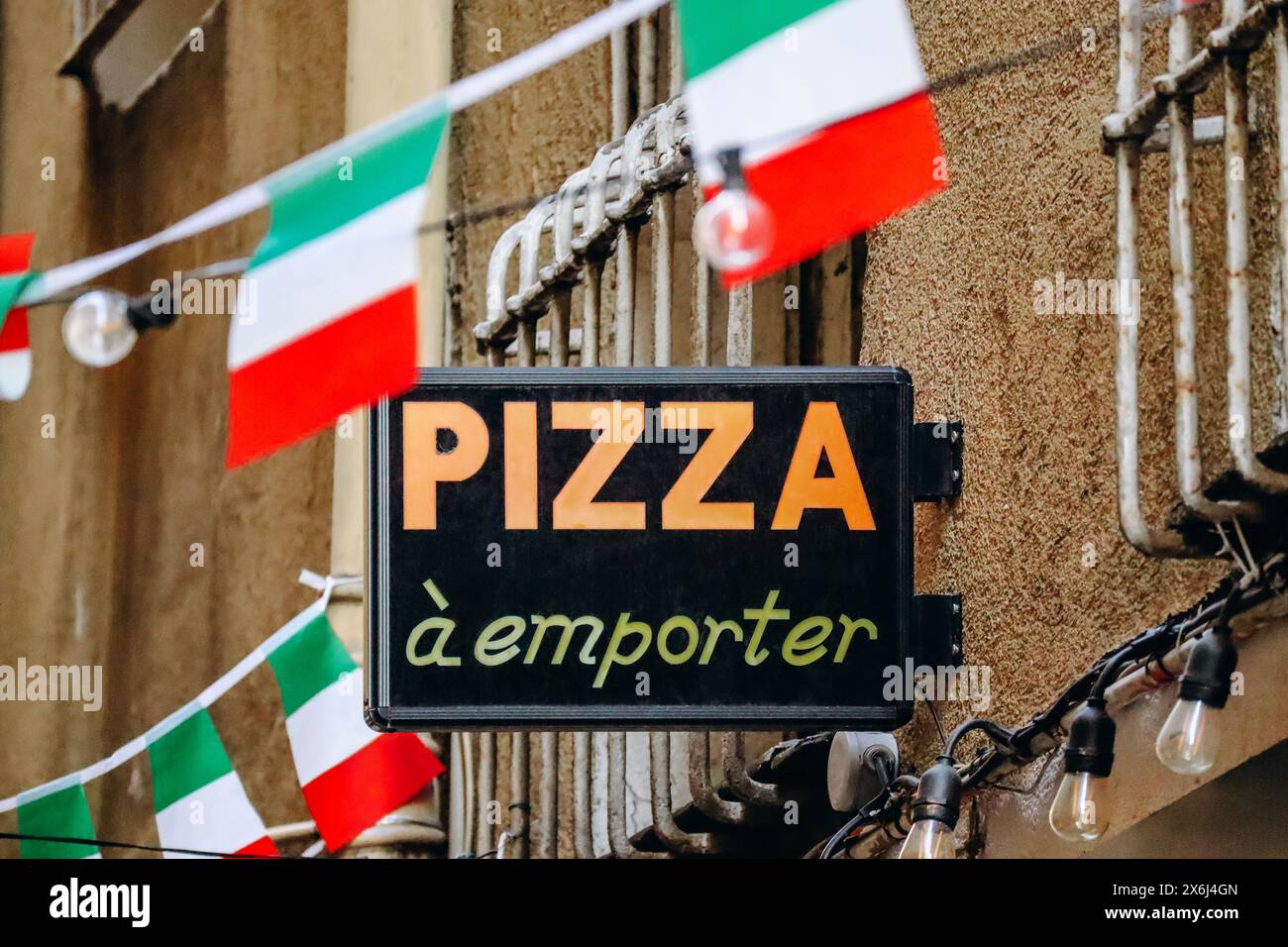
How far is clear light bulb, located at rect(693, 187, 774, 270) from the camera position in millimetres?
3305

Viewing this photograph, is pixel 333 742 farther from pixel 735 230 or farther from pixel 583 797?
pixel 735 230

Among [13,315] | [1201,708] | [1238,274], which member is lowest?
[1201,708]

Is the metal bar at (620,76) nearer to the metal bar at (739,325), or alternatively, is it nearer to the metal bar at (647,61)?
the metal bar at (647,61)

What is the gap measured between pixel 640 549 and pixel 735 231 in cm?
80

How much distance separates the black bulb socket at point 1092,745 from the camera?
337 cm

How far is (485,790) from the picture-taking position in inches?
229

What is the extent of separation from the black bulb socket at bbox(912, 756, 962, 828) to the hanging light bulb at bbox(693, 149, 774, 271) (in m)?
0.99

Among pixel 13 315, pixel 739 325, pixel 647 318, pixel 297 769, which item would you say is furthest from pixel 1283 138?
pixel 297 769

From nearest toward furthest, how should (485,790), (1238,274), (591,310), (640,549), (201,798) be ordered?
(1238,274) < (640,549) < (591,310) < (201,798) < (485,790)

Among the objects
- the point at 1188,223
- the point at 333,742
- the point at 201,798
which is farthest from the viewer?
the point at 333,742

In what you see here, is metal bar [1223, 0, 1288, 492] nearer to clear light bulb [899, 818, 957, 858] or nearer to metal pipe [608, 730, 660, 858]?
clear light bulb [899, 818, 957, 858]

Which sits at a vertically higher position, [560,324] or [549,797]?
[560,324]

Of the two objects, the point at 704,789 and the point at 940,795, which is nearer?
the point at 940,795
